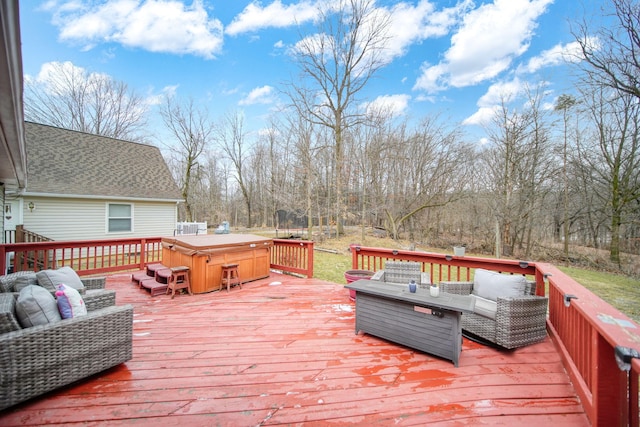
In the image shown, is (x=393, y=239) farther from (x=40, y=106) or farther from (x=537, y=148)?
(x=40, y=106)

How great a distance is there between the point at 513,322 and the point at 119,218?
11280mm

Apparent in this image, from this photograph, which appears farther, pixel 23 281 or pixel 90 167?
pixel 90 167

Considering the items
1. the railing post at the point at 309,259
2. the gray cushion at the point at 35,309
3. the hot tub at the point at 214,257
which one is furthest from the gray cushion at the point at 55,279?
the railing post at the point at 309,259

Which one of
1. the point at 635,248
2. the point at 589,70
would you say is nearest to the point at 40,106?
the point at 589,70

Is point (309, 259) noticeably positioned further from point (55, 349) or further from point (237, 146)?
point (237, 146)

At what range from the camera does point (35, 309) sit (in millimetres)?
2014

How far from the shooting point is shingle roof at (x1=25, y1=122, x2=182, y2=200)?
8344 millimetres

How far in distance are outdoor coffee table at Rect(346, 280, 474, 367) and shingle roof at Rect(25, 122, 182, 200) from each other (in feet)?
31.9

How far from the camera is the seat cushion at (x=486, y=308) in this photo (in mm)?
2801

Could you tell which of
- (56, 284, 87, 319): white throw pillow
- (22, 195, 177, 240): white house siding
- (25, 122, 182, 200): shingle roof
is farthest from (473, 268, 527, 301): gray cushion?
(22, 195, 177, 240): white house siding

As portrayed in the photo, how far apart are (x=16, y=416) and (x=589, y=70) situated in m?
12.5

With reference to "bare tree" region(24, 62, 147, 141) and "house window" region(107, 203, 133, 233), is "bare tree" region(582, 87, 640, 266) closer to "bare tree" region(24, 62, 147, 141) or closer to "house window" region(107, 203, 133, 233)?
"house window" region(107, 203, 133, 233)

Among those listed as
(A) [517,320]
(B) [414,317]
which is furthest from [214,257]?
(A) [517,320]

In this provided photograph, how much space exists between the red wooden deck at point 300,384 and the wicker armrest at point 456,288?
2.10ft
